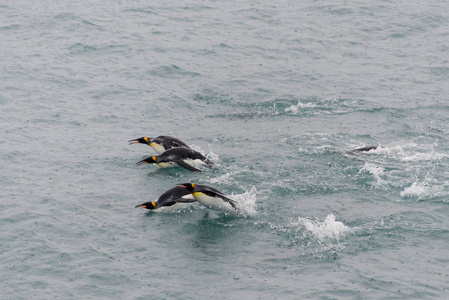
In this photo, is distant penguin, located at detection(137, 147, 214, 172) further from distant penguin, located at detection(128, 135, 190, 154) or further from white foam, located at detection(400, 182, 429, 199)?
white foam, located at detection(400, 182, 429, 199)

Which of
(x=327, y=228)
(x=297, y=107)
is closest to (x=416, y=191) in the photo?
(x=327, y=228)

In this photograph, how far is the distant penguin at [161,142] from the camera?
55.4 ft

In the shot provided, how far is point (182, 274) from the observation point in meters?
11.5

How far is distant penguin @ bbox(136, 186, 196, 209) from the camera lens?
13.9m

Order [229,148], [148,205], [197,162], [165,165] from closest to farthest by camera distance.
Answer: [148,205] → [197,162] → [165,165] → [229,148]

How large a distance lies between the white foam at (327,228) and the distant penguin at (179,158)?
3.85m

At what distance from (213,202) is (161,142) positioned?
383cm

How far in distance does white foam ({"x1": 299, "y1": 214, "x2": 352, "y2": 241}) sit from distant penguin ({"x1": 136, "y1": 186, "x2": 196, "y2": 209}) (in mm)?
2652

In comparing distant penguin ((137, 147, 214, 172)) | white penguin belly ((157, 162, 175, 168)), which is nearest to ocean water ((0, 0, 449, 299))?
distant penguin ((137, 147, 214, 172))

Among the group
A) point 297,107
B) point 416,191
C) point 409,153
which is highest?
point 297,107

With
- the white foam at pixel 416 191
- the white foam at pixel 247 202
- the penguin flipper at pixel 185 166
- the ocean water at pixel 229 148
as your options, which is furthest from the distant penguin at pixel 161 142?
the white foam at pixel 416 191

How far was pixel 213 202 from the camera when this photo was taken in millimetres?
13719

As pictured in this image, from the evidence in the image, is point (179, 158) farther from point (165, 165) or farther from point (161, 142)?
point (161, 142)

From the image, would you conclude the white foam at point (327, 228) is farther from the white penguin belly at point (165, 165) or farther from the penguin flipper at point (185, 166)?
the white penguin belly at point (165, 165)
